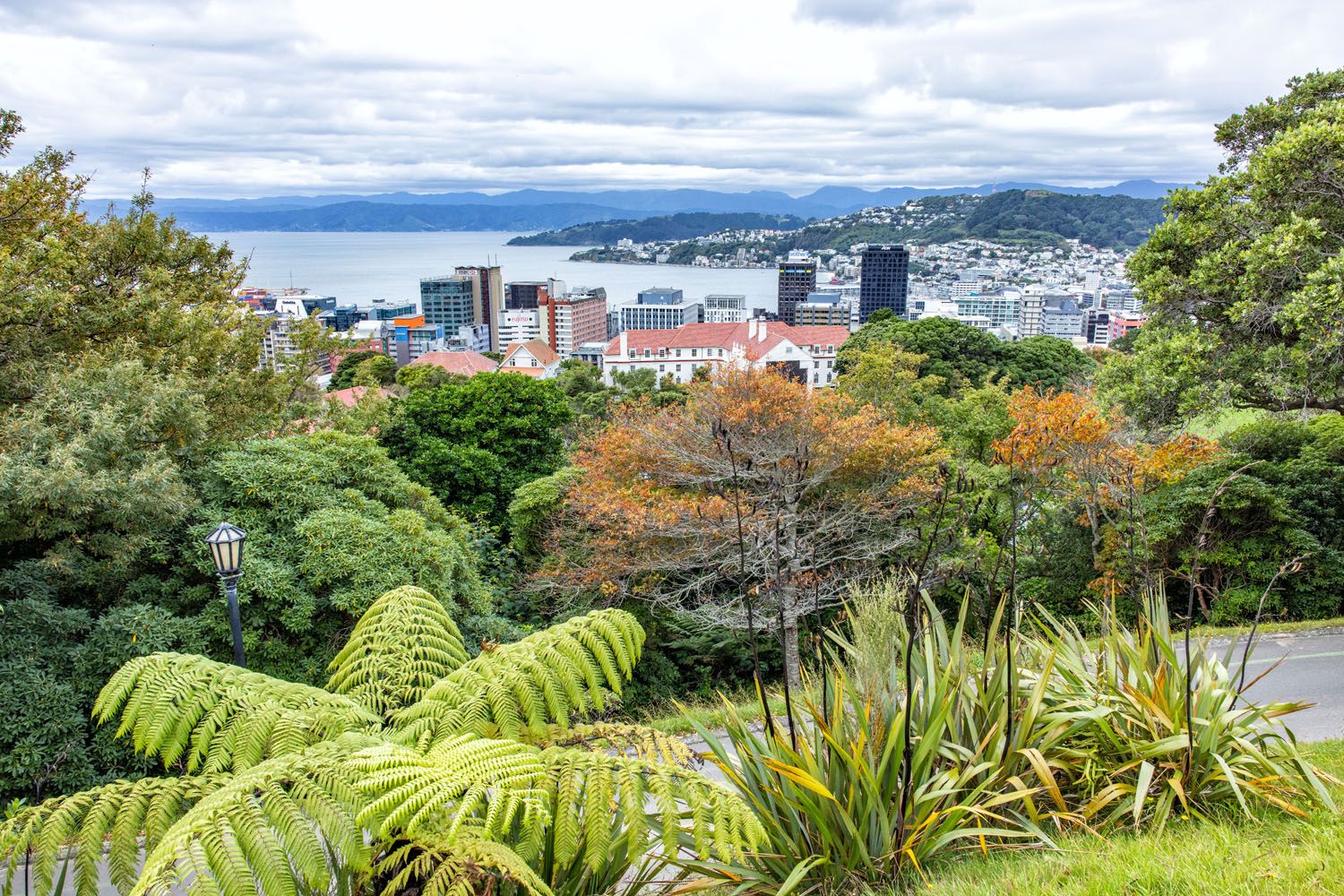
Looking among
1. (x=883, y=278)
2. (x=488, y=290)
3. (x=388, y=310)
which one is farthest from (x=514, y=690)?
(x=488, y=290)

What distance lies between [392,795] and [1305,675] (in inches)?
331

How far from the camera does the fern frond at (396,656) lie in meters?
4.32

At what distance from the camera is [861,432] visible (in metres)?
11.3

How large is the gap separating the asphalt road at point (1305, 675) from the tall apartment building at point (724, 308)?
119921mm

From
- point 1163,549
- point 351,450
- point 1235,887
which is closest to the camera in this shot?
point 1235,887

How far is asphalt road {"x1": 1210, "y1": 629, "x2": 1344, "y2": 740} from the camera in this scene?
6449mm

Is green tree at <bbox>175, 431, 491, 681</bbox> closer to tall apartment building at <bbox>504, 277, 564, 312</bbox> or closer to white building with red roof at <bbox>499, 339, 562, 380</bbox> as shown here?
white building with red roof at <bbox>499, 339, 562, 380</bbox>

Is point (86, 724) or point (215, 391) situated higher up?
point (215, 391)

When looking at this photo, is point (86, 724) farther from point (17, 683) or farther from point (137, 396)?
point (137, 396)

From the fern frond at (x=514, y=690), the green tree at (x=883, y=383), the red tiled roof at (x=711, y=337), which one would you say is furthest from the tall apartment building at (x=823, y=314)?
the fern frond at (x=514, y=690)

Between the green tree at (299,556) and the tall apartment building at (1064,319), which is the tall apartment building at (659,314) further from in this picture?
the green tree at (299,556)

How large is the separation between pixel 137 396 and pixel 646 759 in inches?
268

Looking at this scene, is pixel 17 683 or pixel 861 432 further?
pixel 861 432

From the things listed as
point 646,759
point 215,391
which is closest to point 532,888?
point 646,759
